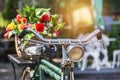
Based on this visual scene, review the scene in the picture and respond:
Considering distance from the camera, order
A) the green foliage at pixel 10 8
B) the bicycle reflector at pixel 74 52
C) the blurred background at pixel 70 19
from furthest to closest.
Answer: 1. the green foliage at pixel 10 8
2. the blurred background at pixel 70 19
3. the bicycle reflector at pixel 74 52

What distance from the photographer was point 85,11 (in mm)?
11961

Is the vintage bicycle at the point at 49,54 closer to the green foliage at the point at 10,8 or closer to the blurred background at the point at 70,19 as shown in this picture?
the blurred background at the point at 70,19

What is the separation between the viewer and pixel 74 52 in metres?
2.79

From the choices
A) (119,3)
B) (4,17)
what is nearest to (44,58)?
(4,17)

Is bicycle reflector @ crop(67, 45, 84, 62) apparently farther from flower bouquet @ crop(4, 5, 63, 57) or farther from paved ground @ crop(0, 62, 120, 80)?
paved ground @ crop(0, 62, 120, 80)

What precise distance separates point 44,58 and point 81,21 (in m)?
7.51

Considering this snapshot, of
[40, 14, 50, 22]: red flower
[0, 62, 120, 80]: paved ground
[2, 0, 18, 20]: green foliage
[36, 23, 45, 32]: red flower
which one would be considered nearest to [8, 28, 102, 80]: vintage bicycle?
[36, 23, 45, 32]: red flower

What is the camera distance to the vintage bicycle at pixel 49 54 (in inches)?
111

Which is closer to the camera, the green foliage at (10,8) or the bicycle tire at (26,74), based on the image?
the bicycle tire at (26,74)

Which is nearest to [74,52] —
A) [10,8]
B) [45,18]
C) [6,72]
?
[45,18]

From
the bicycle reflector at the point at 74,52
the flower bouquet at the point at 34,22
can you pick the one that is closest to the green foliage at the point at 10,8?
the flower bouquet at the point at 34,22

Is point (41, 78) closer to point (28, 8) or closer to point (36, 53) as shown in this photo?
point (36, 53)

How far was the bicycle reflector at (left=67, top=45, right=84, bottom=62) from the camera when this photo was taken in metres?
2.77

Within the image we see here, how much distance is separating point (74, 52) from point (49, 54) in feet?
3.47
